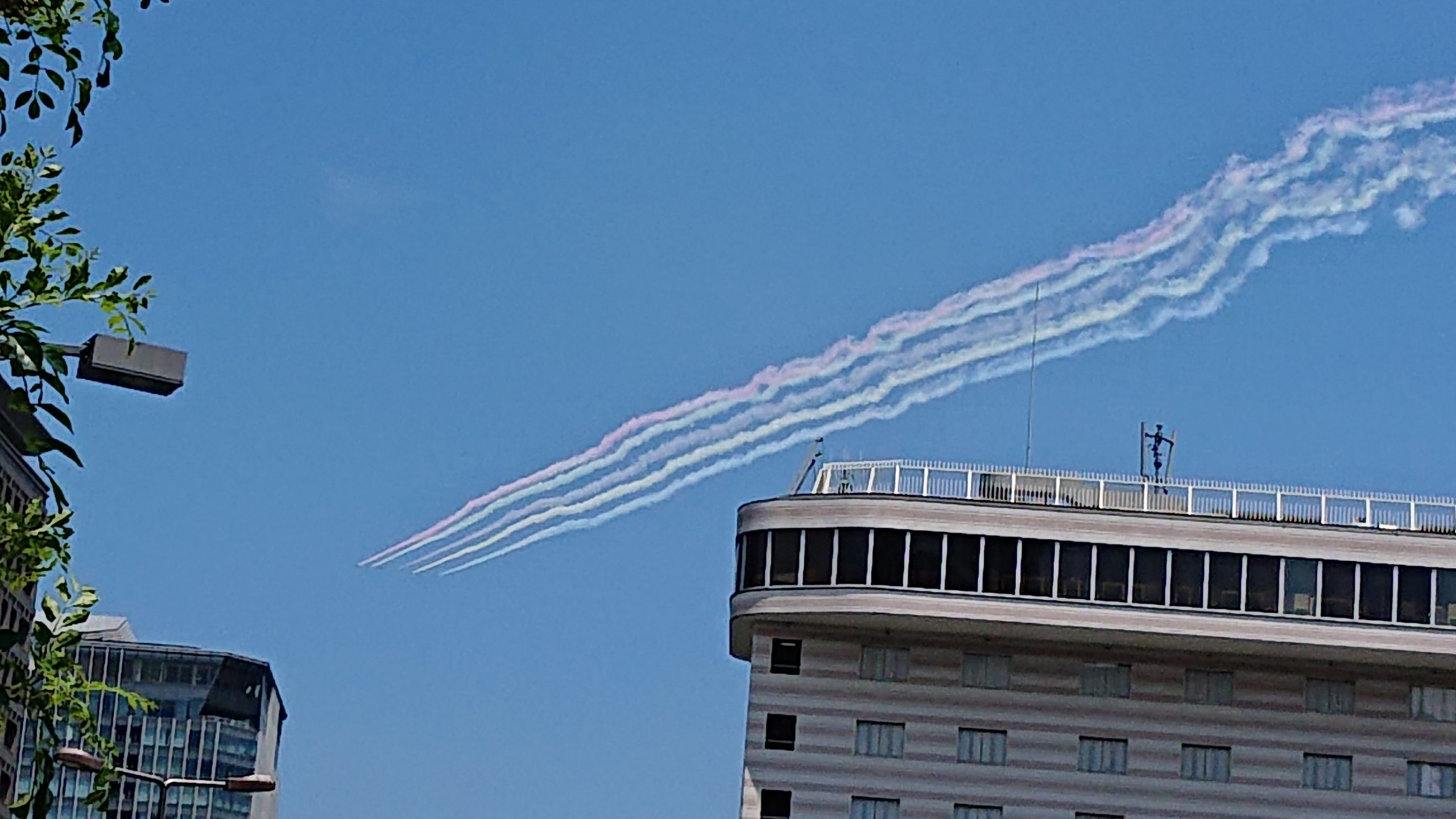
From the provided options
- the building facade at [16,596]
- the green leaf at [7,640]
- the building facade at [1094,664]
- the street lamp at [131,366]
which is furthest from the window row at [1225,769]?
the green leaf at [7,640]

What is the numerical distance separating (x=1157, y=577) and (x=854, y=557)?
11.6 metres

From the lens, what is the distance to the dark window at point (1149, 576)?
9256 cm

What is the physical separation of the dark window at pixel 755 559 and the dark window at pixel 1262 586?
18.6m

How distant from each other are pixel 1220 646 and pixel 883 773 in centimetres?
1386

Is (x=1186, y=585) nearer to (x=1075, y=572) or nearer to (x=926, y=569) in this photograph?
(x=1075, y=572)

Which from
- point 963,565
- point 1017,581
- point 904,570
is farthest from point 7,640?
point 1017,581

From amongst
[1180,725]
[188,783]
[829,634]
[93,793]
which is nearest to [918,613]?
[829,634]

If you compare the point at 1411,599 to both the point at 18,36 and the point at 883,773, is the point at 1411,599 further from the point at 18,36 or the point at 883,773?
the point at 18,36

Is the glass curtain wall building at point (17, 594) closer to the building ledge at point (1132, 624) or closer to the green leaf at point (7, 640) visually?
the building ledge at point (1132, 624)

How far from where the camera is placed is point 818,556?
93.9m

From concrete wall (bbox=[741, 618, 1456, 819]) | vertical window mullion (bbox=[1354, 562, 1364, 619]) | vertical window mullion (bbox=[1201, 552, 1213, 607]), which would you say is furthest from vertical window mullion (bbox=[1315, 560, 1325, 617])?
vertical window mullion (bbox=[1201, 552, 1213, 607])

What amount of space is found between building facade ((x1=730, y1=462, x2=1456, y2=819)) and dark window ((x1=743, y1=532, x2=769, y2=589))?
1.99ft

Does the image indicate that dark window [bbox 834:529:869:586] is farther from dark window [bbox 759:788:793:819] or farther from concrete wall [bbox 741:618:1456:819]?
dark window [bbox 759:788:793:819]

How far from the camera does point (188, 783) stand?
50500mm
